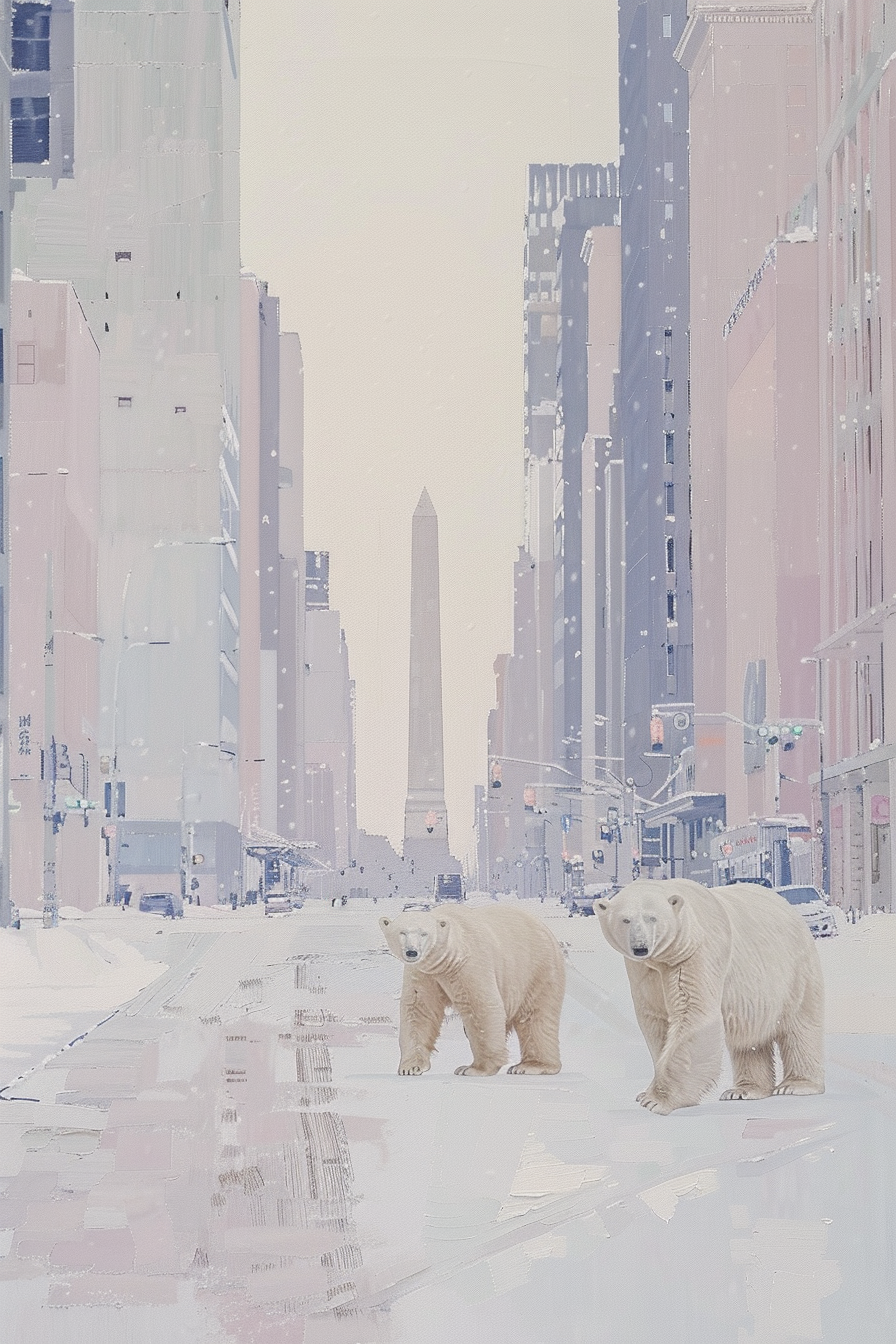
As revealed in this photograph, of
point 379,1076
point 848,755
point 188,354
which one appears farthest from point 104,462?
point 379,1076

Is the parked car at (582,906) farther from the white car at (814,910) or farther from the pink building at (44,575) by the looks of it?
the white car at (814,910)

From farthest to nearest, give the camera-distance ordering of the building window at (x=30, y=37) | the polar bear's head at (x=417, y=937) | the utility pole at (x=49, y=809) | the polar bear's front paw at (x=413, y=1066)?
the building window at (x=30, y=37) < the utility pole at (x=49, y=809) < the polar bear's front paw at (x=413, y=1066) < the polar bear's head at (x=417, y=937)

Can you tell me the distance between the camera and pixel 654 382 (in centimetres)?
15412

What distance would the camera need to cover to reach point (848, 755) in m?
78.3

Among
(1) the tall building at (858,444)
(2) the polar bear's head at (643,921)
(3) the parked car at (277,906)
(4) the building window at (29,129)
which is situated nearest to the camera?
(2) the polar bear's head at (643,921)

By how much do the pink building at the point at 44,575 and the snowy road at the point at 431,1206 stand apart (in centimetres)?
9246

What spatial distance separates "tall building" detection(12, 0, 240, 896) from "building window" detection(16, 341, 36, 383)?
30397mm

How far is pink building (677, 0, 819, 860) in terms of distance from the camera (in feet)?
342

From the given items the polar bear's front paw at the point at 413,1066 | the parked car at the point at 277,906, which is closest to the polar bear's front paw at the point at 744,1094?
the polar bear's front paw at the point at 413,1066

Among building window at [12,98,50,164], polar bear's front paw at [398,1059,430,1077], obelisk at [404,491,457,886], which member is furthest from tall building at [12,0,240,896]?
polar bear's front paw at [398,1059,430,1077]

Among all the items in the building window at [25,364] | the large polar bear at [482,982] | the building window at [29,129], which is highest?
the building window at [25,364]

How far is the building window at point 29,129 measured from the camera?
63.0 meters

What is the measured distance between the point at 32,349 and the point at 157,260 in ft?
185

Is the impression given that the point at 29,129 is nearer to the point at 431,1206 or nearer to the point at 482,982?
the point at 482,982
